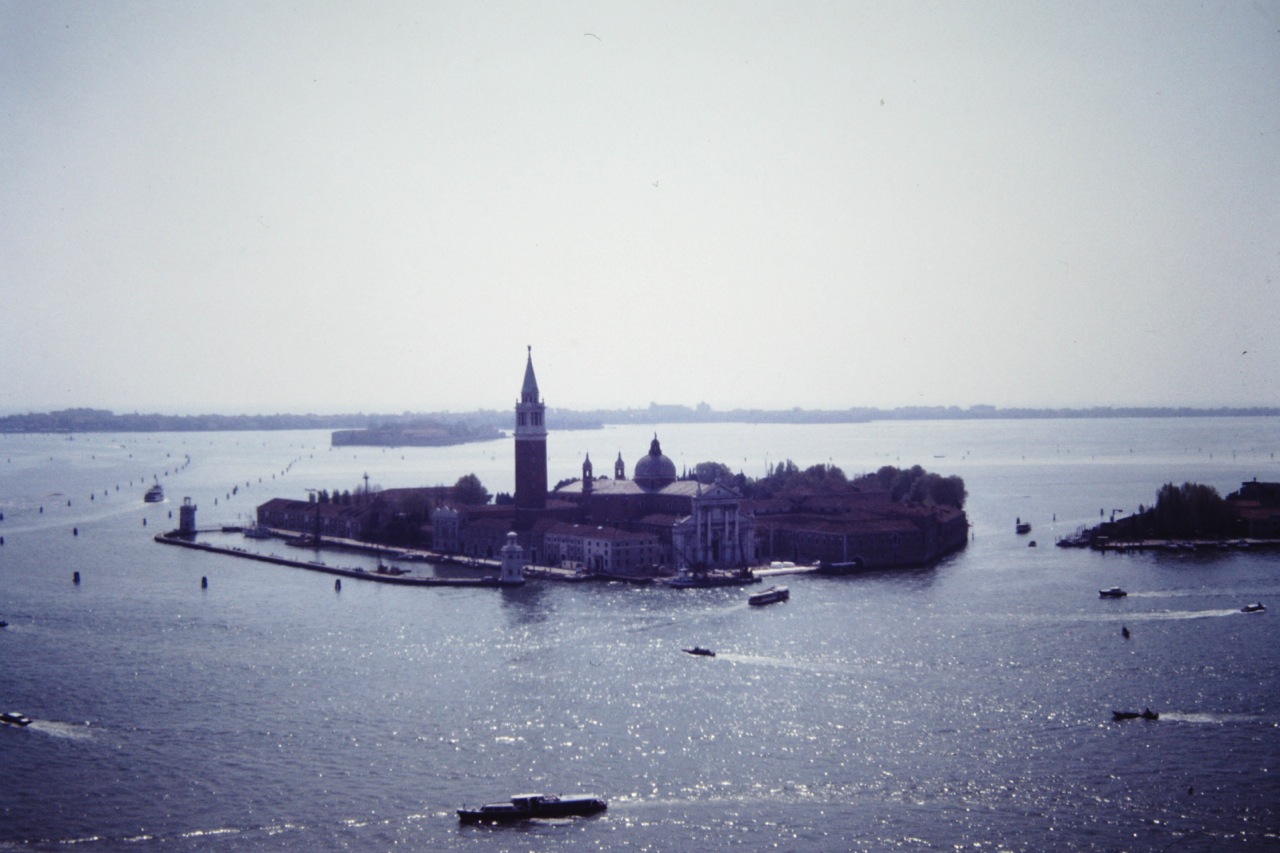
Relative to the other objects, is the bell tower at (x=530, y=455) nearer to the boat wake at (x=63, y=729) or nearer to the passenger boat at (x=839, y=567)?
the passenger boat at (x=839, y=567)

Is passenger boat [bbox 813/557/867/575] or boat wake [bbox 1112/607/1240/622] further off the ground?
passenger boat [bbox 813/557/867/575]

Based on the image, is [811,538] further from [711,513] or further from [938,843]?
[938,843]

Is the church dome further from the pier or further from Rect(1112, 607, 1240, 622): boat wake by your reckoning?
Rect(1112, 607, 1240, 622): boat wake

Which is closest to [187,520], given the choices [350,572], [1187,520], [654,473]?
[350,572]

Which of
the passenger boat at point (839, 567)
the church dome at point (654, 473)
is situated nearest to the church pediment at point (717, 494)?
the passenger boat at point (839, 567)

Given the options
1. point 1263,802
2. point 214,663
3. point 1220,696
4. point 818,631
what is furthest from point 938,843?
point 214,663

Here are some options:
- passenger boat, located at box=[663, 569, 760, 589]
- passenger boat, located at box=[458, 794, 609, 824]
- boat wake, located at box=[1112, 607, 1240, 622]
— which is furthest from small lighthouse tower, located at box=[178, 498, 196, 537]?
passenger boat, located at box=[458, 794, 609, 824]

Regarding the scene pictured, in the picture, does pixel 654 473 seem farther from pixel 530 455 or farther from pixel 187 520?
pixel 187 520
